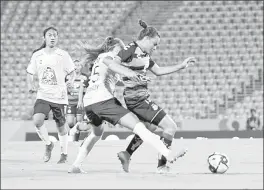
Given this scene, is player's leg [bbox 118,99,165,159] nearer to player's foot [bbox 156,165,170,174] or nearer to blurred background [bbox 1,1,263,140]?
player's foot [bbox 156,165,170,174]

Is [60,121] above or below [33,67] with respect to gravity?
below

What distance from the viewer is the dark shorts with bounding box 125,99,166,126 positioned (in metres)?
7.75

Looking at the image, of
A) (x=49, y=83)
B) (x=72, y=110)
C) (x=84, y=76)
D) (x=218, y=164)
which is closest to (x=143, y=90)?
(x=218, y=164)

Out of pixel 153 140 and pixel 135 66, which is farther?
pixel 135 66

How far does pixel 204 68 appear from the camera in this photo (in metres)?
26.2

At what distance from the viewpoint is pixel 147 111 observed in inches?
306

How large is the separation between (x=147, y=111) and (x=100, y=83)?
1.99ft

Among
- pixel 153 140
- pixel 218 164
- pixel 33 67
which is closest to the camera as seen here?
pixel 153 140

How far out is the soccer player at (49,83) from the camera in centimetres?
1030

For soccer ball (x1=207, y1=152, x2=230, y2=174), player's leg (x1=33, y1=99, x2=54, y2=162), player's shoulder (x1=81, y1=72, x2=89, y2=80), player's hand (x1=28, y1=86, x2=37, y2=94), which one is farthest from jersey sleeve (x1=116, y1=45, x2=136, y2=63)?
player's shoulder (x1=81, y1=72, x2=89, y2=80)

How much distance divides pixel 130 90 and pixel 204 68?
1857 cm

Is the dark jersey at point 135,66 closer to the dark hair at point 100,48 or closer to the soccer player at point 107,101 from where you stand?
the soccer player at point 107,101

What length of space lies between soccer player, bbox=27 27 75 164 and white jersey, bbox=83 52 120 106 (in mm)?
2559

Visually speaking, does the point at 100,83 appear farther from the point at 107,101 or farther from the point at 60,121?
the point at 60,121
